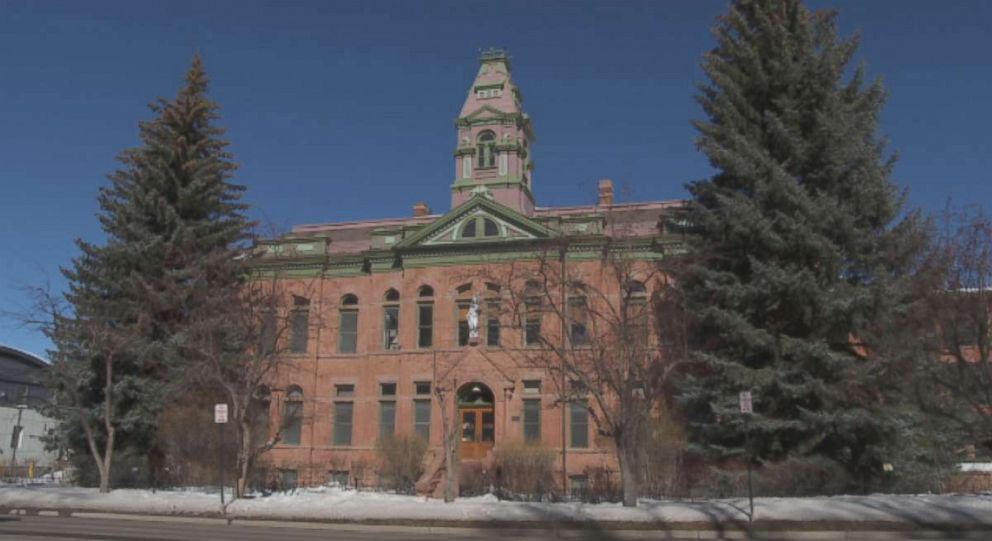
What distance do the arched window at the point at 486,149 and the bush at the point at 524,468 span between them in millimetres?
16919

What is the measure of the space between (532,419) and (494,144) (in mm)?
14333

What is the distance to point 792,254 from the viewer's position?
2494 centimetres

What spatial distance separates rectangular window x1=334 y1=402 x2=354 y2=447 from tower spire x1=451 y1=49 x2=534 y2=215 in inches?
449

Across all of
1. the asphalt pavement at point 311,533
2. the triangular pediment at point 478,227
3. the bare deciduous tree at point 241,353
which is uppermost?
the triangular pediment at point 478,227

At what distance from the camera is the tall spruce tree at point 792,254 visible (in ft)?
77.0

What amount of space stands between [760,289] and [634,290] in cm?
1108

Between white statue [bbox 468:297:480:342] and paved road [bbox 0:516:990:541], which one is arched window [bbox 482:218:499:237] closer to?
white statue [bbox 468:297:480:342]

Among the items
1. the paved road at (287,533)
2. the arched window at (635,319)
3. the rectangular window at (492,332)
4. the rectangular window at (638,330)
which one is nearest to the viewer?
the paved road at (287,533)

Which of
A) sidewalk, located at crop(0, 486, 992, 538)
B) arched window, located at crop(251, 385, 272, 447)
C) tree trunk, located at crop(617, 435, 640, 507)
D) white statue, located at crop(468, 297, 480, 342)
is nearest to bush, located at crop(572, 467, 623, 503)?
sidewalk, located at crop(0, 486, 992, 538)

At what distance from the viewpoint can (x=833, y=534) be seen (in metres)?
17.0

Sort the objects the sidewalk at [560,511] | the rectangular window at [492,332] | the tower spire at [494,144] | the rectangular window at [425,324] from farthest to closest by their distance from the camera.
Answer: the tower spire at [494,144] < the rectangular window at [425,324] < the rectangular window at [492,332] < the sidewalk at [560,511]

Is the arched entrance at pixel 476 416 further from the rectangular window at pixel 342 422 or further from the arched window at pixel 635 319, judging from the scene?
the arched window at pixel 635 319

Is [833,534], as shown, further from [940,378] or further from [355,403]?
[355,403]

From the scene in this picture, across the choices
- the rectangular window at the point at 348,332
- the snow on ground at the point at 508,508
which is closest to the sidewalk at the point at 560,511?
the snow on ground at the point at 508,508
